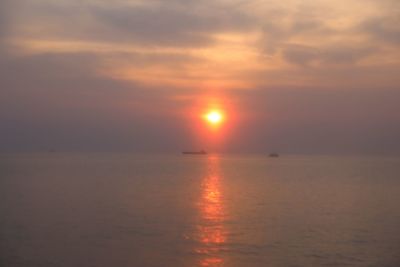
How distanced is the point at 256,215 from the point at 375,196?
2279 cm

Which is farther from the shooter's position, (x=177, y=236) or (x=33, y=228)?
(x=33, y=228)

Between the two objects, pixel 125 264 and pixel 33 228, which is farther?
pixel 33 228

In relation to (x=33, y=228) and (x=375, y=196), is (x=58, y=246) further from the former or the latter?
(x=375, y=196)

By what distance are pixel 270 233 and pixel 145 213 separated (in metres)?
12.2

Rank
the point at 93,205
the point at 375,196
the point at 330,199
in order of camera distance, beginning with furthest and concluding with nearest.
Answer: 1. the point at 375,196
2. the point at 330,199
3. the point at 93,205

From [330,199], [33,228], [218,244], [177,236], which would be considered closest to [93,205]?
[33,228]

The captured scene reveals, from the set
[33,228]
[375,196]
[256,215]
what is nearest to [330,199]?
[375,196]

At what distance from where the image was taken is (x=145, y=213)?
39625 mm

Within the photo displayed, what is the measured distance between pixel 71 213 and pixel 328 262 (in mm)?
22577

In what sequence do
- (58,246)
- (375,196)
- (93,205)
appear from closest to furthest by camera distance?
(58,246) → (93,205) → (375,196)

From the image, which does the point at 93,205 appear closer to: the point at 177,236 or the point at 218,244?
the point at 177,236

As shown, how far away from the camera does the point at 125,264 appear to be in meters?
23.2

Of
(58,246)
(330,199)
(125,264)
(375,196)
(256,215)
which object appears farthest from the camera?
(375,196)

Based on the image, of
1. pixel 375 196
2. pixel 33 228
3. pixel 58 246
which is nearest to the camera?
pixel 58 246
